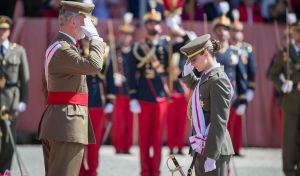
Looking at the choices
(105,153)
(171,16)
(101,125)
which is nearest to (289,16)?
(171,16)

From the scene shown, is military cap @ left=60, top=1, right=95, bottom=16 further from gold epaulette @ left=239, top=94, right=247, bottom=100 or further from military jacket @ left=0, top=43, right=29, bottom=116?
gold epaulette @ left=239, top=94, right=247, bottom=100

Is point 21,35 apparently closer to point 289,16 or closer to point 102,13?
point 102,13

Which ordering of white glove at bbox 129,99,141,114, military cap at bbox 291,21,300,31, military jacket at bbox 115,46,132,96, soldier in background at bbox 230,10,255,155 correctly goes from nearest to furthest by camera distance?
military cap at bbox 291,21,300,31 < white glove at bbox 129,99,141,114 < soldier in background at bbox 230,10,255,155 < military jacket at bbox 115,46,132,96

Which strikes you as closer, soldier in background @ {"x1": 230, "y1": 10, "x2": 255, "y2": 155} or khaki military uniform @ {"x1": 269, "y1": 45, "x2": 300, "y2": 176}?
khaki military uniform @ {"x1": 269, "y1": 45, "x2": 300, "y2": 176}

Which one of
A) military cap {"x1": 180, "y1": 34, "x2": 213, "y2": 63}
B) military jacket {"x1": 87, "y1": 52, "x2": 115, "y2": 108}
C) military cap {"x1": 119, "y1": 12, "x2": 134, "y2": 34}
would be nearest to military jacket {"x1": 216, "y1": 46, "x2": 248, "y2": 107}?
military jacket {"x1": 87, "y1": 52, "x2": 115, "y2": 108}

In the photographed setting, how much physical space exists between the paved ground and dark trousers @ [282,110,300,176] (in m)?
0.68

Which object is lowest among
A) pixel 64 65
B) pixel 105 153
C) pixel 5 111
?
pixel 105 153

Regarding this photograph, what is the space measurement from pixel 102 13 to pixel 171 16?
154 inches

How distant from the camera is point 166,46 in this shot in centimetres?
1124

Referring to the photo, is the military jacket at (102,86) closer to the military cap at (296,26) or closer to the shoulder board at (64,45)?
the military cap at (296,26)

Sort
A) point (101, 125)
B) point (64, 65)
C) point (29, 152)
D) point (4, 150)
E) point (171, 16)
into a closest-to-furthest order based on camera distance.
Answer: point (64, 65) → point (4, 150) → point (101, 125) → point (171, 16) → point (29, 152)

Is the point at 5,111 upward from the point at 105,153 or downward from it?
upward

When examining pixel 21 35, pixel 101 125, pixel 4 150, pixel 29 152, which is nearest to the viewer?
pixel 4 150

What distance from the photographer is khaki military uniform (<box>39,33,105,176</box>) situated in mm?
6676
